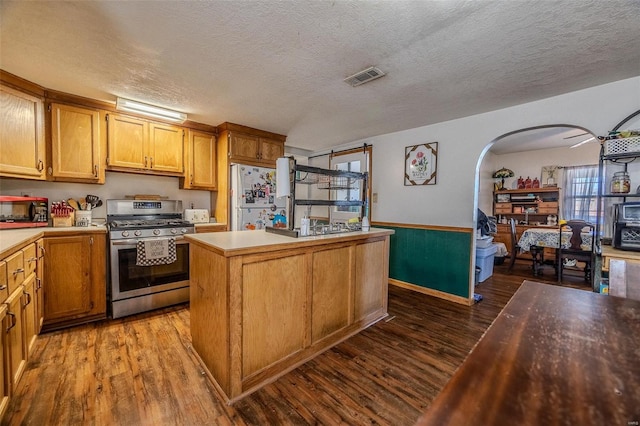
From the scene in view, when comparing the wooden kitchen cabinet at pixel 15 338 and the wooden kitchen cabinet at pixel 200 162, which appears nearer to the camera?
the wooden kitchen cabinet at pixel 15 338

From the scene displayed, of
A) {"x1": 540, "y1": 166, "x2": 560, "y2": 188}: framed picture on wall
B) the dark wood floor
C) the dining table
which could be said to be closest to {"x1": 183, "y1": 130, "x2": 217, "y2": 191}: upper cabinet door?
the dark wood floor

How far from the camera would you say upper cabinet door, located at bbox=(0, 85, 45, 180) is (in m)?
2.21

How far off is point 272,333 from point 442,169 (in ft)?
9.56

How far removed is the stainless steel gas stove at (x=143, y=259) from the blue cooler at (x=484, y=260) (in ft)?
13.5

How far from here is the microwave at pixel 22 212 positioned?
2.35 metres

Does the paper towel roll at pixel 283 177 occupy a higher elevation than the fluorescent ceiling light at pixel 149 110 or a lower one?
lower

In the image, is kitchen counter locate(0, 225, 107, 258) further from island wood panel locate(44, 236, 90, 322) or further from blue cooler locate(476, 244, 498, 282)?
blue cooler locate(476, 244, 498, 282)

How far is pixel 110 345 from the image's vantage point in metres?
2.20

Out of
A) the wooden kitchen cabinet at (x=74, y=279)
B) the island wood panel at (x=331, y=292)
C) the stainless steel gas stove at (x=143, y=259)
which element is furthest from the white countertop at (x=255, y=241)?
the wooden kitchen cabinet at (x=74, y=279)

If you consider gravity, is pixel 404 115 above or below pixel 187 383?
above

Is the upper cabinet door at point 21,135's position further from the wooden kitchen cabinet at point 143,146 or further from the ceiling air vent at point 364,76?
the ceiling air vent at point 364,76

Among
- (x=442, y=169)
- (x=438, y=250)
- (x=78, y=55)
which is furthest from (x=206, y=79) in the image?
(x=438, y=250)

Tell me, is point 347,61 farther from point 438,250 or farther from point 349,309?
point 438,250

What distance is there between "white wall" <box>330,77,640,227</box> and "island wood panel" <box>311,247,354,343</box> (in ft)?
6.10
